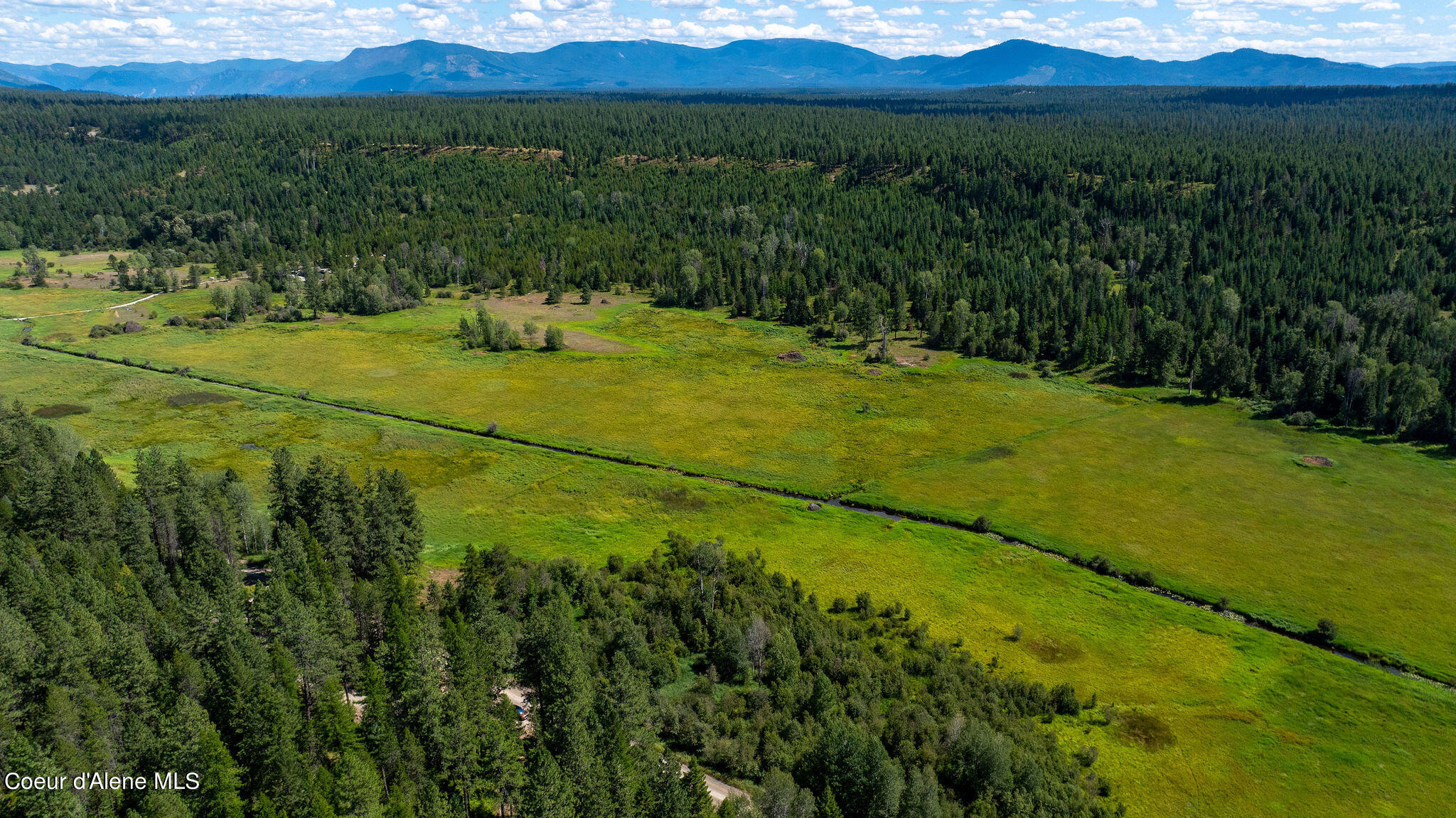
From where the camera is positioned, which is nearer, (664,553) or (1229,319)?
(664,553)

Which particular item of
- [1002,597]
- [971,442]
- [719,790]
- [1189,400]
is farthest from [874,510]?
[1189,400]

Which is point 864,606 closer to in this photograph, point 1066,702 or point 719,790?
point 1066,702

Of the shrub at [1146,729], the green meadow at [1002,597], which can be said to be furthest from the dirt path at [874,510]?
the shrub at [1146,729]

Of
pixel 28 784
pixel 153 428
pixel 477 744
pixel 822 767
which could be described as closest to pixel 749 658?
pixel 822 767

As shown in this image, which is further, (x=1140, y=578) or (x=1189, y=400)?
(x=1189, y=400)

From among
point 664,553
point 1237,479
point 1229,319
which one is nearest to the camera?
point 664,553

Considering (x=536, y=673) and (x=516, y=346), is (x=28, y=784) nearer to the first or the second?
(x=536, y=673)

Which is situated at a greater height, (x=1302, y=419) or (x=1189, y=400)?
(x=1302, y=419)
